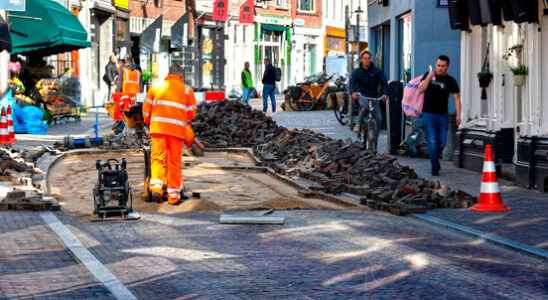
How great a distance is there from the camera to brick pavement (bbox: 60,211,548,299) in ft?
31.3

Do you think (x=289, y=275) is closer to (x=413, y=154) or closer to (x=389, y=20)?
(x=413, y=154)

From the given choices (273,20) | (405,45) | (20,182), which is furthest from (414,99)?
(273,20)

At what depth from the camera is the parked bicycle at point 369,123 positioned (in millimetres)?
23891

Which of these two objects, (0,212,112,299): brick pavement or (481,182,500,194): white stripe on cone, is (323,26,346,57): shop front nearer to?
(481,182,500,194): white stripe on cone

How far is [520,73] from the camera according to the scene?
1902cm

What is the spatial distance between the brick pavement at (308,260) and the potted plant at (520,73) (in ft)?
17.4

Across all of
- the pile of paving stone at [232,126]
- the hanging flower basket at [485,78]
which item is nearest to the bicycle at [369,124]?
the pile of paving stone at [232,126]

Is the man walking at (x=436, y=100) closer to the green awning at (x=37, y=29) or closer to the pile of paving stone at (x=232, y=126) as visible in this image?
the pile of paving stone at (x=232, y=126)

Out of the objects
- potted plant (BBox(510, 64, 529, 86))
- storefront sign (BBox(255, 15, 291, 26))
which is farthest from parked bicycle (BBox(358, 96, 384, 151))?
storefront sign (BBox(255, 15, 291, 26))

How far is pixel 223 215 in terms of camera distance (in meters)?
14.2

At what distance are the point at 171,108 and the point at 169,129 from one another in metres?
0.26

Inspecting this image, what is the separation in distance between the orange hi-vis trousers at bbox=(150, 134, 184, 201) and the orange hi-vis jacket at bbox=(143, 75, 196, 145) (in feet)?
0.31

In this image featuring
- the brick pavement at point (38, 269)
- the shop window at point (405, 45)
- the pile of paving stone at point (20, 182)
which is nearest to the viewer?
the brick pavement at point (38, 269)

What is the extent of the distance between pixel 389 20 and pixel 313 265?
80.8 ft
